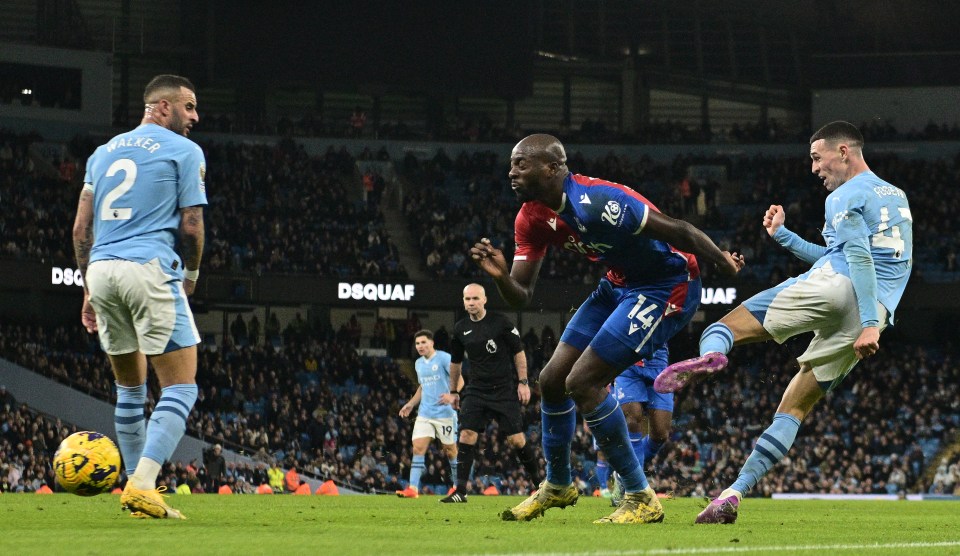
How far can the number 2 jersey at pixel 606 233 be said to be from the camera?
811 cm

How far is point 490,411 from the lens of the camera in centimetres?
1609

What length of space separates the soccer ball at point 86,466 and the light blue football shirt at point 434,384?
11.5 m

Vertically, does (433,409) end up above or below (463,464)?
above

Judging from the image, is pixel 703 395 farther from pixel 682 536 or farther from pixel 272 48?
pixel 682 536

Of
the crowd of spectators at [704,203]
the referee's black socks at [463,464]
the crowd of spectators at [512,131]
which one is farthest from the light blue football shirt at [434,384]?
the crowd of spectators at [512,131]

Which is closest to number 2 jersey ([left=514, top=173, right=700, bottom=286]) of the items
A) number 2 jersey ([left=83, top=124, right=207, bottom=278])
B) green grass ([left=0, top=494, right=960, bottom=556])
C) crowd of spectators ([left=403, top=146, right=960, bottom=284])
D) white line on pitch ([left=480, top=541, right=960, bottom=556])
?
green grass ([left=0, top=494, right=960, bottom=556])

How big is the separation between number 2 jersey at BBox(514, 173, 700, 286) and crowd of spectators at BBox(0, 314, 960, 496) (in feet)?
69.5

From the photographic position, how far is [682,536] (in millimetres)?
7223

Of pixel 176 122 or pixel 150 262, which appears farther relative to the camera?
pixel 176 122

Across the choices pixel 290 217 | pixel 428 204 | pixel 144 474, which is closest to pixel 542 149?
pixel 144 474

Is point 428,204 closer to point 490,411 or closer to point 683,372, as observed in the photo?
point 490,411

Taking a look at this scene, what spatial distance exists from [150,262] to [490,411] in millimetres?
8646

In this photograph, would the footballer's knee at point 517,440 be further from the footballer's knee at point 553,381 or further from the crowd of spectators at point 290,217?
the crowd of spectators at point 290,217

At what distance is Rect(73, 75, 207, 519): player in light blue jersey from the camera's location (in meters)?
7.87
